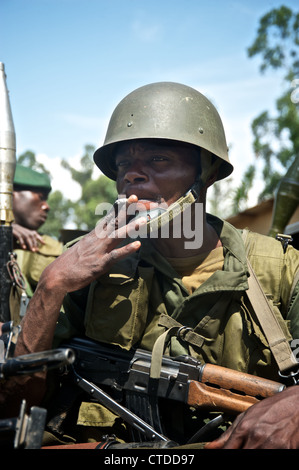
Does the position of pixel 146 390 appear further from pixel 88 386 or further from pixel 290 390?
pixel 290 390

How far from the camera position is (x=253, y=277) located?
3.16 m

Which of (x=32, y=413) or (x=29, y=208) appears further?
(x=29, y=208)

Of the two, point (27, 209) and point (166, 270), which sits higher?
point (27, 209)

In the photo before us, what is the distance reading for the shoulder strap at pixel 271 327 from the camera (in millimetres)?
2898

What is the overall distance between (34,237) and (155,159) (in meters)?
3.27

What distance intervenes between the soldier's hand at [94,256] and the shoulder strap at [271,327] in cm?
81

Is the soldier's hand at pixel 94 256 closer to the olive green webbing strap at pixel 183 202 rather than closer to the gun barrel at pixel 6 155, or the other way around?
the olive green webbing strap at pixel 183 202

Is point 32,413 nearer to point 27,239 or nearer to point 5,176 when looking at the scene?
point 5,176

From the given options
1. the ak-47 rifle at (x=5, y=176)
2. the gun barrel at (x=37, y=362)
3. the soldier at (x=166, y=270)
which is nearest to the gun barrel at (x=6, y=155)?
the ak-47 rifle at (x=5, y=176)

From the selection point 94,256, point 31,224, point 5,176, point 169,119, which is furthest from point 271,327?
point 31,224

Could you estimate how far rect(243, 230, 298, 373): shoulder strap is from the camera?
114 inches

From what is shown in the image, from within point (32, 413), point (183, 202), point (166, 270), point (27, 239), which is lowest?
point (32, 413)

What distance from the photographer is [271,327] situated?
299cm

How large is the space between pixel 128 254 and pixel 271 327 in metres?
0.94
